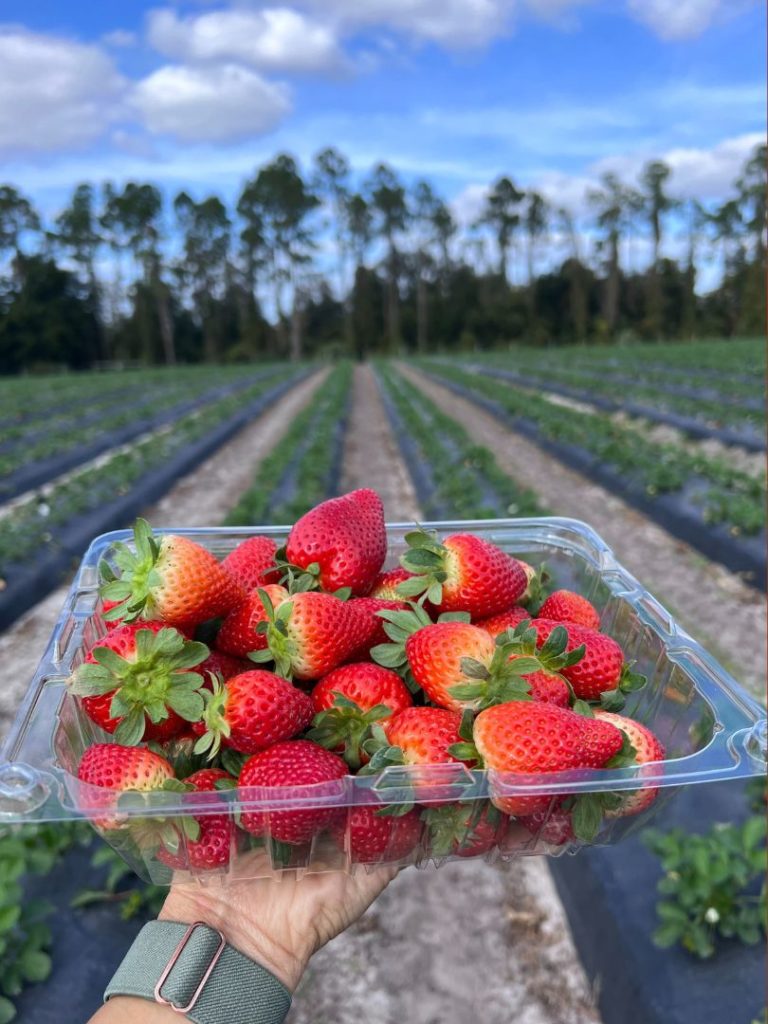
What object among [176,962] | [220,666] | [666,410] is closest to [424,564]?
[220,666]

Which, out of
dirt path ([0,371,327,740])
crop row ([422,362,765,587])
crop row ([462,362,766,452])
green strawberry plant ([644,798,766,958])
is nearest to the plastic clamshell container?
green strawberry plant ([644,798,766,958])

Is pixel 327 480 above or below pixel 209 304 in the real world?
below

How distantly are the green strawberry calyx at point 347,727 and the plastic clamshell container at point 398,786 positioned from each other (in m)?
0.11

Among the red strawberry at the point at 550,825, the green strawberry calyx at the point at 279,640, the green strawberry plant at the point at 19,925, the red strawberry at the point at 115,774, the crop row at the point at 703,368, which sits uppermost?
the crop row at the point at 703,368

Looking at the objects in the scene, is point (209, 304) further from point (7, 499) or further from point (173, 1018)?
point (173, 1018)

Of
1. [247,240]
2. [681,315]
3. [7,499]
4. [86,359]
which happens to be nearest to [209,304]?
[247,240]

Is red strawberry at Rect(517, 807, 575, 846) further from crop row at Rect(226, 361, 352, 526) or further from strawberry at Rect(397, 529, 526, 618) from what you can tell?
crop row at Rect(226, 361, 352, 526)

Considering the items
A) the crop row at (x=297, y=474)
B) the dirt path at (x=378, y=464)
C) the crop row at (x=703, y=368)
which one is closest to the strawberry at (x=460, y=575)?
the crop row at (x=297, y=474)

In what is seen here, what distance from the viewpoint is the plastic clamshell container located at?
1.02 m

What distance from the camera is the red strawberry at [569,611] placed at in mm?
1426

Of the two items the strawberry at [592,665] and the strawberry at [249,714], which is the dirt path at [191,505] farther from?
the strawberry at [592,665]

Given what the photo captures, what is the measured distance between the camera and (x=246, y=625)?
131 cm

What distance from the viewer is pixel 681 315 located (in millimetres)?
48906

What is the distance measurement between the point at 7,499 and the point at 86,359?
135 feet
